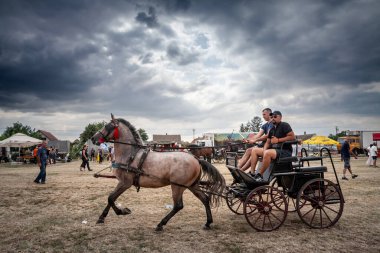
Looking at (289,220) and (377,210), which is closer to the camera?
(289,220)

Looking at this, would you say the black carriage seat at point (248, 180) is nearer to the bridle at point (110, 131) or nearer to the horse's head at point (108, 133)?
the bridle at point (110, 131)

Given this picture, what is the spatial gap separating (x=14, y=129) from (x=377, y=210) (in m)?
98.1

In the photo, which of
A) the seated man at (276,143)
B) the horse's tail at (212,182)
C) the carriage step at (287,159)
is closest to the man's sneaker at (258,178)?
the seated man at (276,143)

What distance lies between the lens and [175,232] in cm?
536

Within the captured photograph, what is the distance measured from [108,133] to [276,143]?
393cm

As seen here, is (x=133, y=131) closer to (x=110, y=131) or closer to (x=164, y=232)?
(x=110, y=131)

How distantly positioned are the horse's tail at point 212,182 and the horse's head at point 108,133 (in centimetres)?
214

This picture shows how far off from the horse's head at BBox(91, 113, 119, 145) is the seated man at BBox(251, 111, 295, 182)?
328cm

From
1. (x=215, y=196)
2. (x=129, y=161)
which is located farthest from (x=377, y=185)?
(x=129, y=161)

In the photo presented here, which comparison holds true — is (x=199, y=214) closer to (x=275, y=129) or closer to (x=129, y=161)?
(x=129, y=161)

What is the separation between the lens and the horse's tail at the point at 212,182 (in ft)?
19.2

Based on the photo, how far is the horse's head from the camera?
6.08 meters

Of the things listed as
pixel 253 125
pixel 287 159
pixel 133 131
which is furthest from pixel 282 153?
pixel 253 125

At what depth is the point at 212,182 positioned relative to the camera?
5.91 metres
